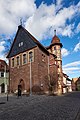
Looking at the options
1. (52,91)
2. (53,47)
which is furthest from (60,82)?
(53,47)

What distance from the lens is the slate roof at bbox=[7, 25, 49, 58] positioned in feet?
124

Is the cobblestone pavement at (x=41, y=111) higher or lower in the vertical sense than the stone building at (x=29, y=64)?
lower

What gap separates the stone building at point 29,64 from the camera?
36.1 meters

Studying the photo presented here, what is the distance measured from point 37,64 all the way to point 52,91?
328 inches

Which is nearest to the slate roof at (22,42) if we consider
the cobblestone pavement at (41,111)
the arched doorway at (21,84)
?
the arched doorway at (21,84)

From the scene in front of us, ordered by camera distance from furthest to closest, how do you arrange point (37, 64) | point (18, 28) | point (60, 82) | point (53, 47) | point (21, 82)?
point (53, 47)
point (60, 82)
point (18, 28)
point (21, 82)
point (37, 64)

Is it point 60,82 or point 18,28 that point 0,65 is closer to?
point 18,28

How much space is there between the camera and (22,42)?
133ft

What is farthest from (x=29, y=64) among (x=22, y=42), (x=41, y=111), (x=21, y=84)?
(x=41, y=111)

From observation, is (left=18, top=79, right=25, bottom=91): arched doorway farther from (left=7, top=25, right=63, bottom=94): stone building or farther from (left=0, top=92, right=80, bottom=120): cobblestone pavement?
(left=0, top=92, right=80, bottom=120): cobblestone pavement

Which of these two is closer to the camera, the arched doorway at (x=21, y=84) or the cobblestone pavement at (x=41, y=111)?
the cobblestone pavement at (x=41, y=111)

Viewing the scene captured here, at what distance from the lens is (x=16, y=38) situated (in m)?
42.8

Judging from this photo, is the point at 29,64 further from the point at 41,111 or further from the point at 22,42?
the point at 41,111

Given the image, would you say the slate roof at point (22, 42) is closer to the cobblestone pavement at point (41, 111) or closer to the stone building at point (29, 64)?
the stone building at point (29, 64)
